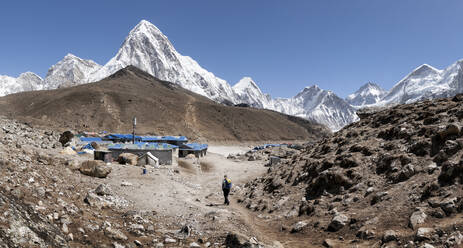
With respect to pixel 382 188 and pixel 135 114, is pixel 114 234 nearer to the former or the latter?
pixel 382 188

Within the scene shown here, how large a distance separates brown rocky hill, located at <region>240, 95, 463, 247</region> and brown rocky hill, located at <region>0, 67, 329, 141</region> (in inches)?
3361

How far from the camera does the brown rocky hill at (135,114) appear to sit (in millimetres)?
97188

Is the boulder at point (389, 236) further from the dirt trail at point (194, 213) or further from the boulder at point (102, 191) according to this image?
the boulder at point (102, 191)

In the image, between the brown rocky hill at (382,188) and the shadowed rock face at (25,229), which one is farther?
the brown rocky hill at (382,188)

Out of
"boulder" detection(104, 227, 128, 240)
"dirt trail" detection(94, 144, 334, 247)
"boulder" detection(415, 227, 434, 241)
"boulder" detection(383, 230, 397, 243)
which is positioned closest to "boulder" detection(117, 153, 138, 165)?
"dirt trail" detection(94, 144, 334, 247)

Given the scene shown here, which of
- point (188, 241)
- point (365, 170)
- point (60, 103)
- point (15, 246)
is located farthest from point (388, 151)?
point (60, 103)

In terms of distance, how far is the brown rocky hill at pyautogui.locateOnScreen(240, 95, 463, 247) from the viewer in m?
8.51

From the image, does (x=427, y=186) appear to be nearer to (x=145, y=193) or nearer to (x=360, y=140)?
(x=360, y=140)

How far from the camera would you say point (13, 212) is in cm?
603

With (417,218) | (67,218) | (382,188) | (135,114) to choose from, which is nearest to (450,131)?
(382,188)

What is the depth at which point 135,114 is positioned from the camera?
10662 centimetres

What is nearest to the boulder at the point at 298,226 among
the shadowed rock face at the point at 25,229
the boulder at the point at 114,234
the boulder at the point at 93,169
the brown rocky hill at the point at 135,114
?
the boulder at the point at 114,234

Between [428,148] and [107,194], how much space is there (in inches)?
537

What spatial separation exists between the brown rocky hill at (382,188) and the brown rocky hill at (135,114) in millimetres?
85368
